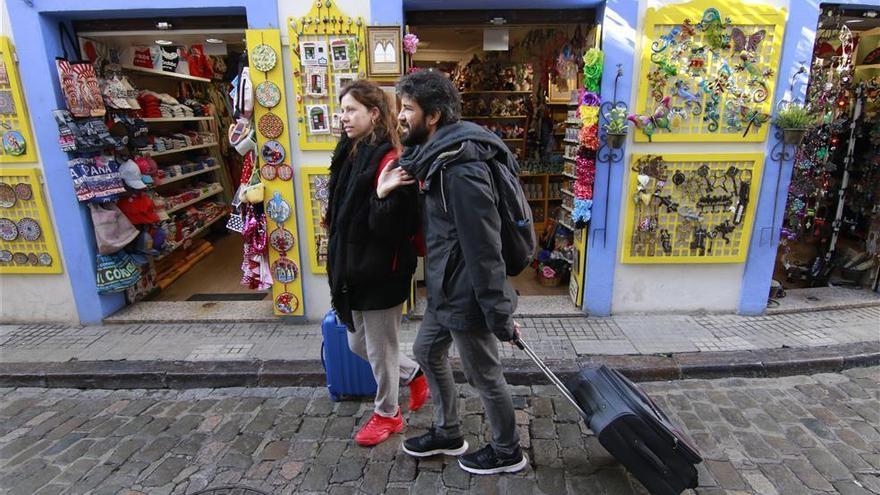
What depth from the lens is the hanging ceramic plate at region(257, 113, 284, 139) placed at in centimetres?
425

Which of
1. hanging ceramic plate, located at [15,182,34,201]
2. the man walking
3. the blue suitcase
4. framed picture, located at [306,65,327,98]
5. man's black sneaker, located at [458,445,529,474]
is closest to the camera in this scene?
the man walking

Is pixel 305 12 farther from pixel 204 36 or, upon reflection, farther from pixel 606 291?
pixel 606 291

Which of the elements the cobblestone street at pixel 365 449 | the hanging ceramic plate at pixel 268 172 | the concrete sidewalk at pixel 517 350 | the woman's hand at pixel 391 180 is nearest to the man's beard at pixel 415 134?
the woman's hand at pixel 391 180

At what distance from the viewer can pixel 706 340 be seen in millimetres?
4266

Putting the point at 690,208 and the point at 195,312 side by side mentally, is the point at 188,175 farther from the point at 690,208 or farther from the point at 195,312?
the point at 690,208

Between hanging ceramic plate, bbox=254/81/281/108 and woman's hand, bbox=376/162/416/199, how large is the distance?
214 centimetres

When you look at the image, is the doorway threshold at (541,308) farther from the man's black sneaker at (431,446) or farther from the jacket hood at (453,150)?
the jacket hood at (453,150)

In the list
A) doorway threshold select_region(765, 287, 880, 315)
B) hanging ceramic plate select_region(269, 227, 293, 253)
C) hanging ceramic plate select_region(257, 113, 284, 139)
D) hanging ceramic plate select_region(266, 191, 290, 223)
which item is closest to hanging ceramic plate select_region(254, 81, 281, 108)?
hanging ceramic plate select_region(257, 113, 284, 139)

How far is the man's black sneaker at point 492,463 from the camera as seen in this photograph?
283 cm

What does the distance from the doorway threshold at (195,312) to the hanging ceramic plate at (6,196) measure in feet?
4.21

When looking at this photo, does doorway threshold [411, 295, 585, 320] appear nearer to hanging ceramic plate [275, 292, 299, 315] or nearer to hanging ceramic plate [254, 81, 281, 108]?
hanging ceramic plate [275, 292, 299, 315]

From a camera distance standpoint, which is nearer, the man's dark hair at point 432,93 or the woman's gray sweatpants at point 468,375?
the man's dark hair at point 432,93

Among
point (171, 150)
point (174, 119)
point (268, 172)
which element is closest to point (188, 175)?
point (171, 150)

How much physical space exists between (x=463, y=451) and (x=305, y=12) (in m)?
3.51
